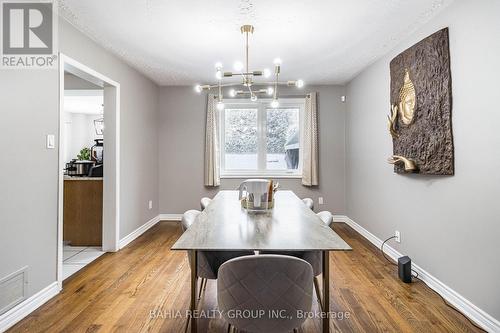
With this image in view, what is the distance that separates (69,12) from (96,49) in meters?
0.61

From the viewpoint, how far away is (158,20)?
8.29 ft

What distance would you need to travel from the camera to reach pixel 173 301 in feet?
7.23

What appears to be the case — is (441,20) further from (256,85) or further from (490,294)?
(256,85)

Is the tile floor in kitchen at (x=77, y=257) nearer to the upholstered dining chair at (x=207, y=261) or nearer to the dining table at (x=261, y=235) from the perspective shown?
the upholstered dining chair at (x=207, y=261)

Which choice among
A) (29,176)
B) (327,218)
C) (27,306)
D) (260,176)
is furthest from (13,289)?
(260,176)

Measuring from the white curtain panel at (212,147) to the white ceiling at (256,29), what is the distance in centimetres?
100

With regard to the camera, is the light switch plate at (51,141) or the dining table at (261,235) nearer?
the dining table at (261,235)

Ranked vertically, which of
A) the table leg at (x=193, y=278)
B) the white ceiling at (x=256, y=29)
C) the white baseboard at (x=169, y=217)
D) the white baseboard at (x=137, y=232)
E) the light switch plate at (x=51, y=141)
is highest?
the white ceiling at (x=256, y=29)

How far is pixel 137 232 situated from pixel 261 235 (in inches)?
122

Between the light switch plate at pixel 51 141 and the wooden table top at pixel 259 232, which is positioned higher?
the light switch plate at pixel 51 141

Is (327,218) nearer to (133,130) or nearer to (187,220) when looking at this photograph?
(187,220)

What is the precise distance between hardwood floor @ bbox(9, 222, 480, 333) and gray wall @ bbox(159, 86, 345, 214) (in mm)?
1788

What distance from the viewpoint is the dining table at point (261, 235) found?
132 cm

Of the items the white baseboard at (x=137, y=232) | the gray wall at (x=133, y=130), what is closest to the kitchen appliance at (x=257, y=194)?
the gray wall at (x=133, y=130)
